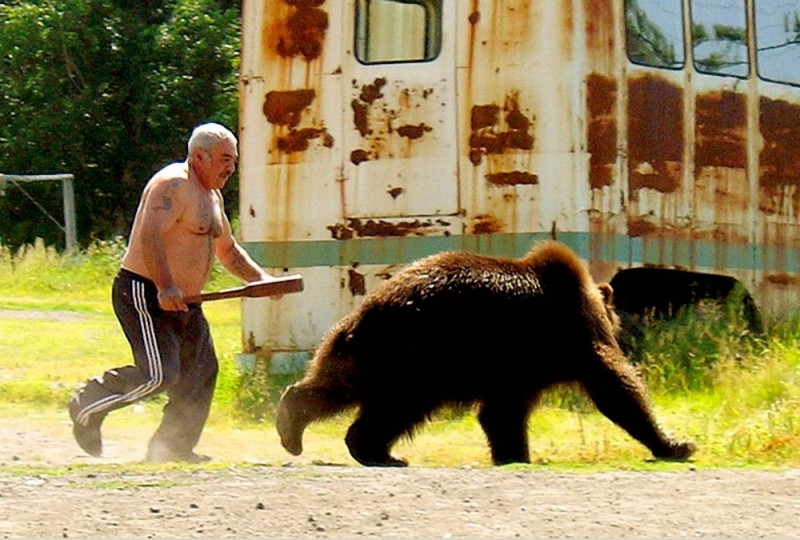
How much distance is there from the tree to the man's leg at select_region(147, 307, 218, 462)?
20241mm

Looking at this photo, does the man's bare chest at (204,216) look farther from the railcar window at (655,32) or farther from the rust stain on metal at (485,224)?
the railcar window at (655,32)

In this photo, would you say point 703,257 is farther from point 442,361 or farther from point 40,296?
point 40,296

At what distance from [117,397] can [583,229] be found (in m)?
3.32

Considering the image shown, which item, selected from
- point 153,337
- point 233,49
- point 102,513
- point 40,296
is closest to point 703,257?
point 153,337

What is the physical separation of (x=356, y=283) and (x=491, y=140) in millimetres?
1288

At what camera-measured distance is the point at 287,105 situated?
1055 cm

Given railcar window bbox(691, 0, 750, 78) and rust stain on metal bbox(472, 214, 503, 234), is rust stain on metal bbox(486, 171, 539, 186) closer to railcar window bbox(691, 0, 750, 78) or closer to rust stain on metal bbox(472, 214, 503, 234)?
rust stain on metal bbox(472, 214, 503, 234)

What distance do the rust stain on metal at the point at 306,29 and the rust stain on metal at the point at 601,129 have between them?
1.81m

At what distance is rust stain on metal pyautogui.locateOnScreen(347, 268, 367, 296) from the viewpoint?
34.1 feet

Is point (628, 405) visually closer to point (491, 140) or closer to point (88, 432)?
point (491, 140)

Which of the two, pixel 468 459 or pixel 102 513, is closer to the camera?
pixel 102 513

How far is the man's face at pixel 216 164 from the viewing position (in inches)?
327

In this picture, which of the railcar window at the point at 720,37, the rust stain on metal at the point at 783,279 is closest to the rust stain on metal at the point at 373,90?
the railcar window at the point at 720,37

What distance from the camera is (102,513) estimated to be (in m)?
5.74
